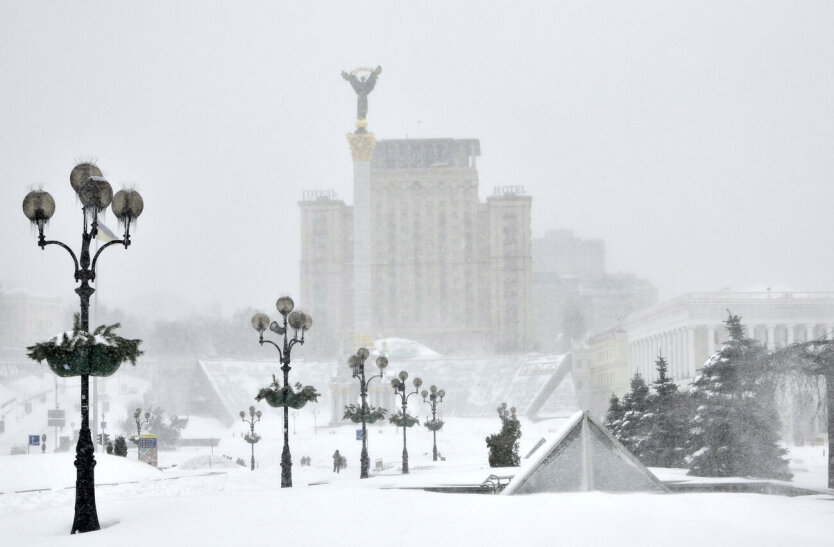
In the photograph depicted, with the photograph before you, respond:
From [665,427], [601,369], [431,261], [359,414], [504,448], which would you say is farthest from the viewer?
[431,261]

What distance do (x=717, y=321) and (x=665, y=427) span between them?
61.4 m

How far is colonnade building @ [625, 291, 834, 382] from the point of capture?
85.6 m

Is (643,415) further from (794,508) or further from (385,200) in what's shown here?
(385,200)

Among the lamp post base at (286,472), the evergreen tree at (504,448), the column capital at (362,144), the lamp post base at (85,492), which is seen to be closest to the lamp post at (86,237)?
the lamp post base at (85,492)

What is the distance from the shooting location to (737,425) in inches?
1043

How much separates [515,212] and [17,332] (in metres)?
69.8

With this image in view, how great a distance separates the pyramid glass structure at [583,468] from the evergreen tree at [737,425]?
11.5m

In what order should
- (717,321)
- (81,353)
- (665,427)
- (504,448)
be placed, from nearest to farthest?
(81,353) → (504,448) → (665,427) → (717,321)

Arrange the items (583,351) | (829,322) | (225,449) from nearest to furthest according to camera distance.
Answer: (225,449)
(829,322)
(583,351)

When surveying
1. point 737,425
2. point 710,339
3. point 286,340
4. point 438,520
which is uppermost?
point 286,340

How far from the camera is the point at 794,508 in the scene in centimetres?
1330

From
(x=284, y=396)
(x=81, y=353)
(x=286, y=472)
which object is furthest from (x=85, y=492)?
(x=284, y=396)

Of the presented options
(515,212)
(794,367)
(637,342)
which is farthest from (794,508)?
(515,212)

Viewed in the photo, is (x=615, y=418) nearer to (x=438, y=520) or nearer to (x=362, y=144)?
(x=438, y=520)
